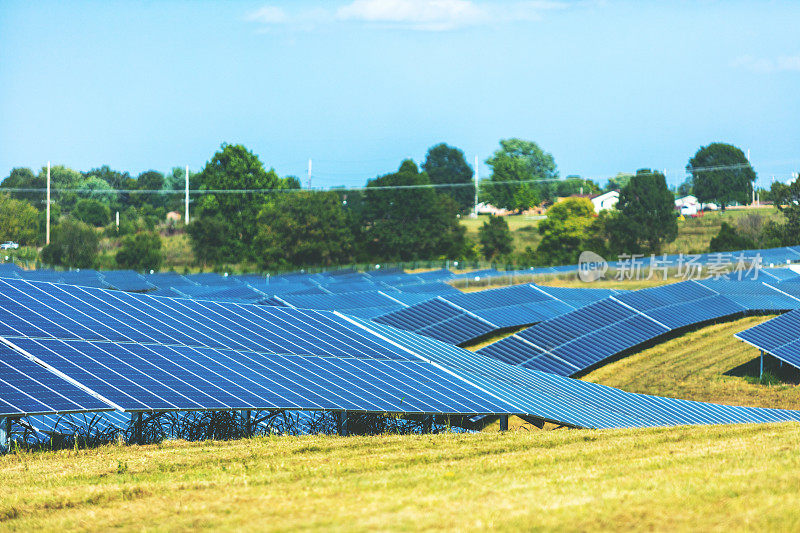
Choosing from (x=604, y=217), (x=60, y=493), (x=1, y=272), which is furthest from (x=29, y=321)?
(x=604, y=217)

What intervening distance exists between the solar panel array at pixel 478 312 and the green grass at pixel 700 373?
19.5 ft

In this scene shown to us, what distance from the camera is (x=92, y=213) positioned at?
460 ft

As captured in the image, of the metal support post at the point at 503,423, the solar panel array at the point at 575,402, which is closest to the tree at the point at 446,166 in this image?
the solar panel array at the point at 575,402

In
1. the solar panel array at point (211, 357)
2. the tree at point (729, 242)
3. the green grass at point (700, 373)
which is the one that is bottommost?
the green grass at point (700, 373)

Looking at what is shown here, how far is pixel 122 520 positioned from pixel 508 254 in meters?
98.6

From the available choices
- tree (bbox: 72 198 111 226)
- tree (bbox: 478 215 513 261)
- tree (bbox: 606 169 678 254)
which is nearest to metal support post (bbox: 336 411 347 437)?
tree (bbox: 606 169 678 254)

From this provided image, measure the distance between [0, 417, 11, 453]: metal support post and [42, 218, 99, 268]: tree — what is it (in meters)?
88.0

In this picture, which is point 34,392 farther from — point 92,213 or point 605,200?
point 605,200

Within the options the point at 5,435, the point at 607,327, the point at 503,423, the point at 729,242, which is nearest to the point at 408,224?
the point at 729,242

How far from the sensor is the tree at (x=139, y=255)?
330 ft

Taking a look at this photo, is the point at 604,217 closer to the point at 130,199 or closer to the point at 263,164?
the point at 263,164

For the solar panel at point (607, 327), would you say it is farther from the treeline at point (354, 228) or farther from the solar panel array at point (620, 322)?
the treeline at point (354, 228)

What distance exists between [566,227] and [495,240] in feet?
27.9

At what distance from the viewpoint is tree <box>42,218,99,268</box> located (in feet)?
331
